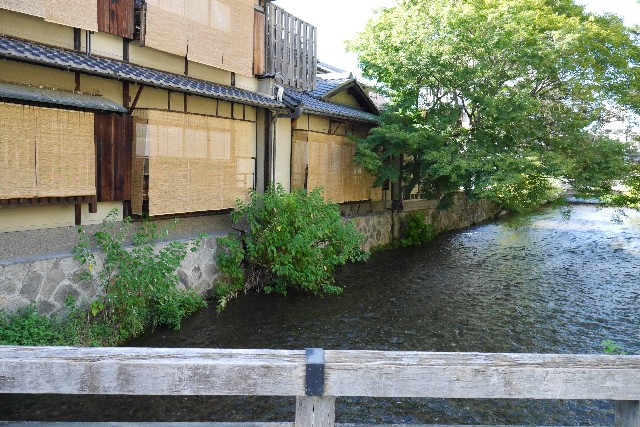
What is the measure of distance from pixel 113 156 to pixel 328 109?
7.39 m

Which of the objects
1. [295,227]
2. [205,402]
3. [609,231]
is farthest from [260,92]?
[609,231]

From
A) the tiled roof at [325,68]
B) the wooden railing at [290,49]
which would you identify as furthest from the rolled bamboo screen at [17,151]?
the tiled roof at [325,68]

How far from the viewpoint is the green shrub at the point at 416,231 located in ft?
67.4

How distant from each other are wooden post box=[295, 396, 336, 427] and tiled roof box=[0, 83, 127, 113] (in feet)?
21.5

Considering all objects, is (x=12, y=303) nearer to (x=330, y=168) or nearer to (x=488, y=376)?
(x=488, y=376)

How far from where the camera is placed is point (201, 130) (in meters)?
11.1

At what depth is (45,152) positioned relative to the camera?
8.06m

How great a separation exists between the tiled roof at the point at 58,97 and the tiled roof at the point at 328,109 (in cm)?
526

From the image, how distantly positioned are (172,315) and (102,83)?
4393 mm

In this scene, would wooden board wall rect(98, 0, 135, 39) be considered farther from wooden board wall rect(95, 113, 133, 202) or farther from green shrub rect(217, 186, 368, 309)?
green shrub rect(217, 186, 368, 309)

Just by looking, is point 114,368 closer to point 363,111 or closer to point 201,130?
point 201,130

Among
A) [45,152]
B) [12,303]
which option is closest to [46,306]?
[12,303]

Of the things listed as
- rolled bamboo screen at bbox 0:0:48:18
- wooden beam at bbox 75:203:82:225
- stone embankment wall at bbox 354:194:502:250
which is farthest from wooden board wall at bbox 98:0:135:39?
stone embankment wall at bbox 354:194:502:250

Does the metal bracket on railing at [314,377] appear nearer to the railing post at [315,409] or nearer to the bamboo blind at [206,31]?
the railing post at [315,409]
